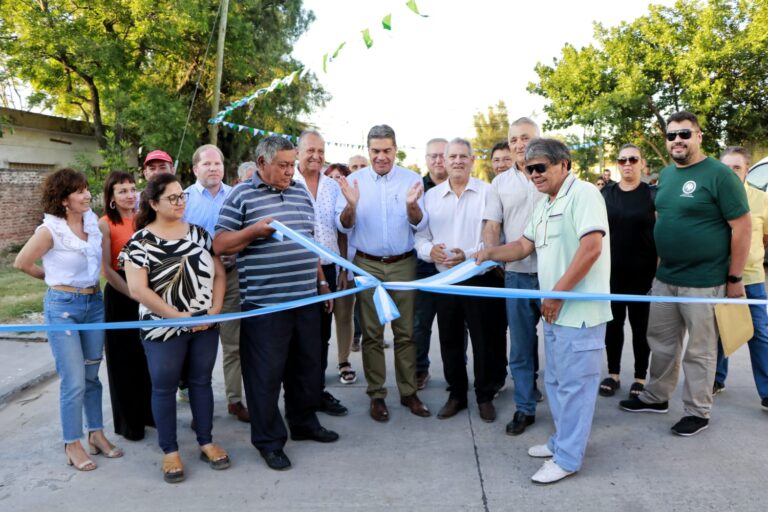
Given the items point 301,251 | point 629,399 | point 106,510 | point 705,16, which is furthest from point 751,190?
point 705,16

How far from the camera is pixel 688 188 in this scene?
3.59 meters

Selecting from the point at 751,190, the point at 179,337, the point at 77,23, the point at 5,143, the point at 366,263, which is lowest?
the point at 179,337

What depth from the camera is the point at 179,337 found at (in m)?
3.18

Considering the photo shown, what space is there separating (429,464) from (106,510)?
70.6 inches

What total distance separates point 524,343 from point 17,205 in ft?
49.8

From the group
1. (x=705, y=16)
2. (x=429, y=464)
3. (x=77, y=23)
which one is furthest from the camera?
(x=705, y=16)

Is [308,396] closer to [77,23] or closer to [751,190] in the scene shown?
[751,190]

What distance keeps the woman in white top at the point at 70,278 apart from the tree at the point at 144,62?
13.0 m

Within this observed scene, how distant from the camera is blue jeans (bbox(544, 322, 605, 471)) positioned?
302 centimetres

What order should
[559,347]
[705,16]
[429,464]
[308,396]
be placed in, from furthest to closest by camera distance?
[705,16] < [308,396] < [429,464] < [559,347]

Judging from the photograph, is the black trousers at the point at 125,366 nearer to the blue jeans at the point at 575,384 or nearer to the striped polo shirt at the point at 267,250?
the striped polo shirt at the point at 267,250

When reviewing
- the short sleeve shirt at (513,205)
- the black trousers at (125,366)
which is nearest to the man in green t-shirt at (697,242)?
the short sleeve shirt at (513,205)

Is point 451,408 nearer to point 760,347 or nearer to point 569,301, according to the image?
point 569,301

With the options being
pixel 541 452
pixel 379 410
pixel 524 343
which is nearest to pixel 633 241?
pixel 524 343
